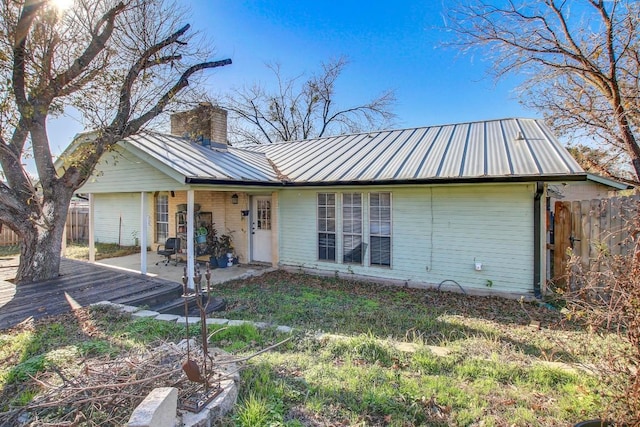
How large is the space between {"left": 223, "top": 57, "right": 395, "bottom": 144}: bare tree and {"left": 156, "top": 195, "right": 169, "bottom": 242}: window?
14634 millimetres

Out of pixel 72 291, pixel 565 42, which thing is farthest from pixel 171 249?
pixel 565 42

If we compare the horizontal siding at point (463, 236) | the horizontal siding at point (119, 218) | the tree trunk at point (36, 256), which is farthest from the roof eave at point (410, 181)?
the horizontal siding at point (119, 218)

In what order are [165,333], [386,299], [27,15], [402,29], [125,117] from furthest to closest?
[402,29]
[125,117]
[386,299]
[27,15]
[165,333]

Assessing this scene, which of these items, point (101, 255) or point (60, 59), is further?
point (101, 255)

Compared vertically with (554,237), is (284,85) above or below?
above

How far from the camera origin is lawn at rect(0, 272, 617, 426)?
2.92m

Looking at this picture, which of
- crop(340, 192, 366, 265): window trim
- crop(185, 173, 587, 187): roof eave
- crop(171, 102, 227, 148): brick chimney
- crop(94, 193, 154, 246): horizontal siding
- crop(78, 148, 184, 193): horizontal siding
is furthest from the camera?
crop(94, 193, 154, 246): horizontal siding

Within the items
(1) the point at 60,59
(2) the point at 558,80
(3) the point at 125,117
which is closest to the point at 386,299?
(3) the point at 125,117

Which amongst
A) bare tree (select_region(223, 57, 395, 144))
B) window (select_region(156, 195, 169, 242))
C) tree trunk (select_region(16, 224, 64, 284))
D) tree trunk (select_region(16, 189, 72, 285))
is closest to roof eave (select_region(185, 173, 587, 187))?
tree trunk (select_region(16, 189, 72, 285))

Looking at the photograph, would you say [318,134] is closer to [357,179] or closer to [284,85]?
[284,85]

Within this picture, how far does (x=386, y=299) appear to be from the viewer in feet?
23.6

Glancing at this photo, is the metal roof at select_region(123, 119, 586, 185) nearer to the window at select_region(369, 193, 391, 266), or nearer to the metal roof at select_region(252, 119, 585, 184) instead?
the metal roof at select_region(252, 119, 585, 184)

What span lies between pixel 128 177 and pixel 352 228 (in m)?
6.22

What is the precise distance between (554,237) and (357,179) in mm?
4475
